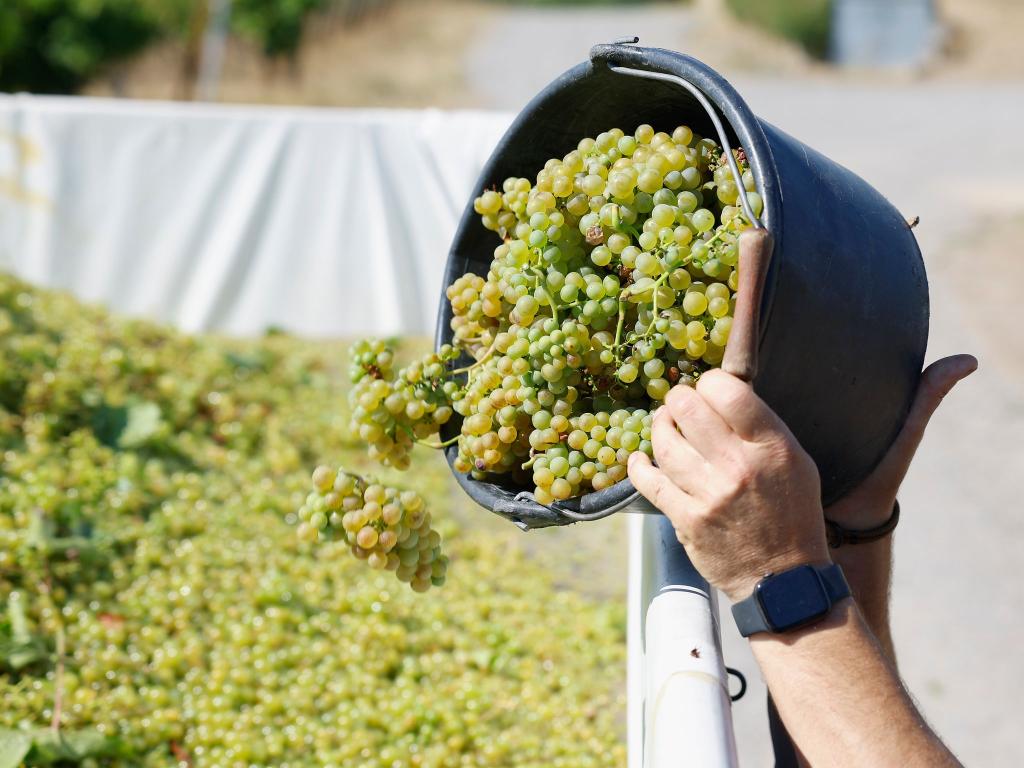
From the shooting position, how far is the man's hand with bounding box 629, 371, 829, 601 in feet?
3.63

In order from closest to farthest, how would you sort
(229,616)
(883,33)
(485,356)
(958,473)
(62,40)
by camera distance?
(485,356) → (229,616) → (958,473) → (62,40) → (883,33)

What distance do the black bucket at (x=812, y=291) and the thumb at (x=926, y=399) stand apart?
0.02 metres

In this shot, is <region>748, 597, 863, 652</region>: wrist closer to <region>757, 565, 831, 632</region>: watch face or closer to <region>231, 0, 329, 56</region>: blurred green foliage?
<region>757, 565, 831, 632</region>: watch face

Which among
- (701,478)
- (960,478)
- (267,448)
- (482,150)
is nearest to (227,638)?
(267,448)

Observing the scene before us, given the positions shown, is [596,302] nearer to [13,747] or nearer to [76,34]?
[13,747]

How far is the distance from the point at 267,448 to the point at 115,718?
1.83m

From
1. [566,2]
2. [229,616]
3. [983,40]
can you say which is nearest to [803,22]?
[983,40]

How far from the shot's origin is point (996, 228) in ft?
28.1

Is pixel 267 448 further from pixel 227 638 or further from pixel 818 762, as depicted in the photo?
pixel 818 762

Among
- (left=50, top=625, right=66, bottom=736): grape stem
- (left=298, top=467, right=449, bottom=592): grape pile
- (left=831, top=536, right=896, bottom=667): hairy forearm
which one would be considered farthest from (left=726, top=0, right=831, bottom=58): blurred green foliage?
(left=298, top=467, right=449, bottom=592): grape pile

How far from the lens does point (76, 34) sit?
1181 cm

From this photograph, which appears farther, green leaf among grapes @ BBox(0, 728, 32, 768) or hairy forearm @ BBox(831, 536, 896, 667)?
green leaf among grapes @ BBox(0, 728, 32, 768)

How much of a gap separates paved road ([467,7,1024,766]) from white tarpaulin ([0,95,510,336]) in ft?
9.67

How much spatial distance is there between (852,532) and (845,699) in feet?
1.58
